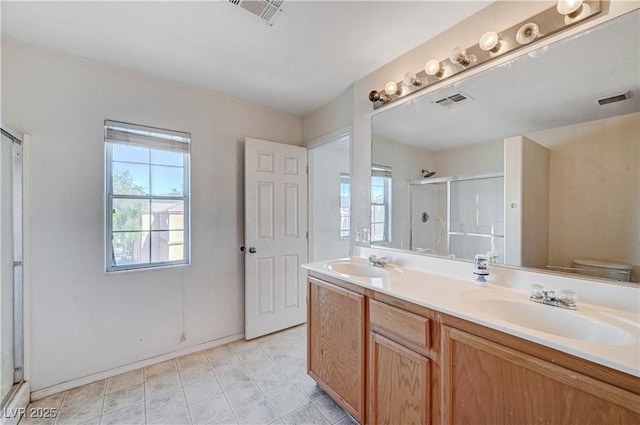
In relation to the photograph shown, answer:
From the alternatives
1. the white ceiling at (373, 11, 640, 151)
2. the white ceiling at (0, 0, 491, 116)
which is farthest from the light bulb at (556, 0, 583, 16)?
the white ceiling at (0, 0, 491, 116)

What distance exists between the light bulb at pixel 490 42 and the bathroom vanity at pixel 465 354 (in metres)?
1.24

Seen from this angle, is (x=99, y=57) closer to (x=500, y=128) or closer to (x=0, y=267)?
(x=0, y=267)

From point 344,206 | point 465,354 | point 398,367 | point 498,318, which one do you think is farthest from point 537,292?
point 344,206

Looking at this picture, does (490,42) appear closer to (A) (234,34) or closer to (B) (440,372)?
(A) (234,34)

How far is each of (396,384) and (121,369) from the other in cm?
215

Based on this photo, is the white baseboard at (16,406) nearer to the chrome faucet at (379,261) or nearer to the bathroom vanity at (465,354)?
the bathroom vanity at (465,354)

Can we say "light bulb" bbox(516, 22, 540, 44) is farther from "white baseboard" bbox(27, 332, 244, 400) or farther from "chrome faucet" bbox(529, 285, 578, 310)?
"white baseboard" bbox(27, 332, 244, 400)

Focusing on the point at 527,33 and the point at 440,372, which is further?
the point at 527,33

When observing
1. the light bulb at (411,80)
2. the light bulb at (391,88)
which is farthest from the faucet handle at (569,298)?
the light bulb at (391,88)

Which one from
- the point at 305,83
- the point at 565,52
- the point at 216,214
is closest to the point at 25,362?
the point at 216,214

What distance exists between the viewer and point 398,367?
50.1 inches

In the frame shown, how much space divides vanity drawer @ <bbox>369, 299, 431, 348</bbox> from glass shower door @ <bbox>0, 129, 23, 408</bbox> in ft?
7.23

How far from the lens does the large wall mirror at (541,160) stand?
42.1 inches

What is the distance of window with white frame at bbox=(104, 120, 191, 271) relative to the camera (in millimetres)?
2094
